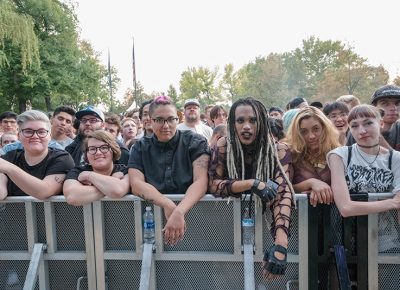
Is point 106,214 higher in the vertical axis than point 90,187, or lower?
lower

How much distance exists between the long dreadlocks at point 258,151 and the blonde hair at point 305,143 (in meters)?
0.37

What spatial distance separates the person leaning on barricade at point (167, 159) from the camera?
2.88 metres

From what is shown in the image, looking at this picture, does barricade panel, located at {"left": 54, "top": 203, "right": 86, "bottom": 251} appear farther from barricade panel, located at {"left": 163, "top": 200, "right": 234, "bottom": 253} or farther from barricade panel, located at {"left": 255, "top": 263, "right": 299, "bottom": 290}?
barricade panel, located at {"left": 255, "top": 263, "right": 299, "bottom": 290}

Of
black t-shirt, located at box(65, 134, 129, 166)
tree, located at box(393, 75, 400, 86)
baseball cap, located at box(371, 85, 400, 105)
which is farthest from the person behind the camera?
tree, located at box(393, 75, 400, 86)

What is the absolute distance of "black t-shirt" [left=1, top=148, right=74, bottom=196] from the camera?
3031 mm

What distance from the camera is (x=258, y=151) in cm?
280

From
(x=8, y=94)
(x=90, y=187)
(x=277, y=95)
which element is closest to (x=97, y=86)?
(x=8, y=94)

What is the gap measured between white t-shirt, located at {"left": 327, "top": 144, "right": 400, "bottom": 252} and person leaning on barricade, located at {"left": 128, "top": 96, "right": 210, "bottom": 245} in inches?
41.5

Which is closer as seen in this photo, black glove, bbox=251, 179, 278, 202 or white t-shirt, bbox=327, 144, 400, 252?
black glove, bbox=251, 179, 278, 202

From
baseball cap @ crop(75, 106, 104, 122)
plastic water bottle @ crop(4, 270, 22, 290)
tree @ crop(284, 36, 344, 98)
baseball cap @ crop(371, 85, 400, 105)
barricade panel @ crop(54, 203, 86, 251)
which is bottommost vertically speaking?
plastic water bottle @ crop(4, 270, 22, 290)

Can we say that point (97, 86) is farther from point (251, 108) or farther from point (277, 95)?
point (251, 108)

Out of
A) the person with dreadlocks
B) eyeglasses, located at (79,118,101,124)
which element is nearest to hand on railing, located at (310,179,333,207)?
the person with dreadlocks

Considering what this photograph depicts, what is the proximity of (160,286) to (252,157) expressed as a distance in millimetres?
1184

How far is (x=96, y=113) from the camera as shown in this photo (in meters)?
4.60
